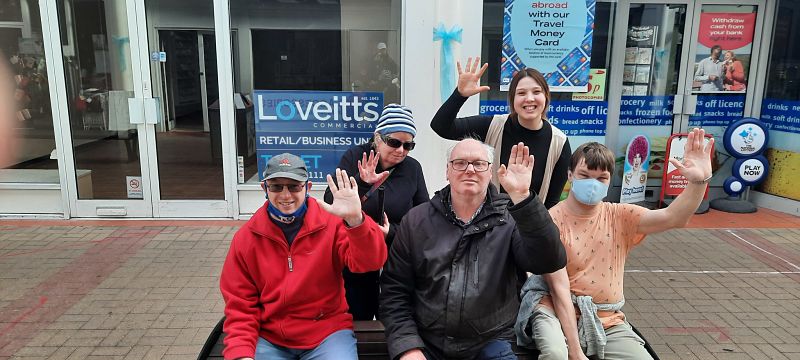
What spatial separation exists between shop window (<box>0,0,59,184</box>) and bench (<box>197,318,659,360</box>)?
16.5 feet

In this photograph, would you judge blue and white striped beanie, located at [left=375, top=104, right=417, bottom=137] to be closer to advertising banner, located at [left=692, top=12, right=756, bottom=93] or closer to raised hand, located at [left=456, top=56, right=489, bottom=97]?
raised hand, located at [left=456, top=56, right=489, bottom=97]

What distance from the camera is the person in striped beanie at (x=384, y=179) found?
2598 millimetres

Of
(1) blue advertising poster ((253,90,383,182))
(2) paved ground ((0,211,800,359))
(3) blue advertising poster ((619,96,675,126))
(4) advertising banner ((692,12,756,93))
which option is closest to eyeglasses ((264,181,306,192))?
(2) paved ground ((0,211,800,359))

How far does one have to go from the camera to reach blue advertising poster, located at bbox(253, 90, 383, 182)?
6.21m

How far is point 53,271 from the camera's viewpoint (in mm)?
4824

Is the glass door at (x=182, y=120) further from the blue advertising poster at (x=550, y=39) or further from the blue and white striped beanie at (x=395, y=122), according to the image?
the blue and white striped beanie at (x=395, y=122)

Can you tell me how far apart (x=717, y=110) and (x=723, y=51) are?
728 mm

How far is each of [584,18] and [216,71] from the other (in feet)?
13.8

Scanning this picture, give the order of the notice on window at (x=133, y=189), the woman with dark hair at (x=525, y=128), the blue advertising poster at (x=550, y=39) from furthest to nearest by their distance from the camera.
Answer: the notice on window at (x=133, y=189) → the blue advertising poster at (x=550, y=39) → the woman with dark hair at (x=525, y=128)

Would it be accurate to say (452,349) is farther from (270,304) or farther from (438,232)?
(270,304)

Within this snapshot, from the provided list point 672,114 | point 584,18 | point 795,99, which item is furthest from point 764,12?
point 584,18

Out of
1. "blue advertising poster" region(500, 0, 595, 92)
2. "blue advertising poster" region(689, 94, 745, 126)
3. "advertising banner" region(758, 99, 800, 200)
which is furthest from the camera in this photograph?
"blue advertising poster" region(689, 94, 745, 126)

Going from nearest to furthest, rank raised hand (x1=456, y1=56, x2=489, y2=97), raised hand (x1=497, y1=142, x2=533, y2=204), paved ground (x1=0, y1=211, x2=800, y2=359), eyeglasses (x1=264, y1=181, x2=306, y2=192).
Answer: raised hand (x1=497, y1=142, x2=533, y2=204) < eyeglasses (x1=264, y1=181, x2=306, y2=192) < raised hand (x1=456, y1=56, x2=489, y2=97) < paved ground (x1=0, y1=211, x2=800, y2=359)

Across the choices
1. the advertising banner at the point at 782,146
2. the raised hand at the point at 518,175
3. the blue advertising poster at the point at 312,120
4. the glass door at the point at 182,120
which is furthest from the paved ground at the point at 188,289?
the raised hand at the point at 518,175
